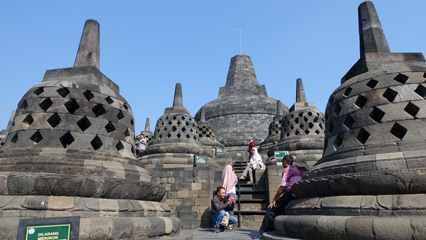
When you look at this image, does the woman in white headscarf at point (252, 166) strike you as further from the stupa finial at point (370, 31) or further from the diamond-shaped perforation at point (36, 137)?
the diamond-shaped perforation at point (36, 137)

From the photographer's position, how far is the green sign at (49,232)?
2199 millimetres

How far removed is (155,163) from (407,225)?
1094 cm

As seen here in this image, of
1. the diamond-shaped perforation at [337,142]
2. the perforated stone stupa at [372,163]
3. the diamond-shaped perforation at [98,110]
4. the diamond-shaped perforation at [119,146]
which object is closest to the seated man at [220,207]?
the perforated stone stupa at [372,163]

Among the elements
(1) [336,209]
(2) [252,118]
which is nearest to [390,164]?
(1) [336,209]

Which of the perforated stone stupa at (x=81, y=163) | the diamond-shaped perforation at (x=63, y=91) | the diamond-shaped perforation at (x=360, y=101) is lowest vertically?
the perforated stone stupa at (x=81, y=163)

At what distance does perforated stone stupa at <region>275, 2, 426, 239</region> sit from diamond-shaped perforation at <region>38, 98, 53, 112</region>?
3.99 m

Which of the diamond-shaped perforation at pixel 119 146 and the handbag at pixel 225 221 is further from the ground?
the diamond-shaped perforation at pixel 119 146

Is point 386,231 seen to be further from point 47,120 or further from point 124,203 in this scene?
point 47,120

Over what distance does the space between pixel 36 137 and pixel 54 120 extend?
35cm

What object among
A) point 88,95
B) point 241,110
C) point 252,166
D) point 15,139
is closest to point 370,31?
point 88,95

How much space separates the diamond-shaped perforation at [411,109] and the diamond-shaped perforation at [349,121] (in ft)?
2.28

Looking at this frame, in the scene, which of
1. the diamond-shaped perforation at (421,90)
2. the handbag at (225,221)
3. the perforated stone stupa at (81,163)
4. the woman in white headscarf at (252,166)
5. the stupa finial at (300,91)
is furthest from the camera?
the stupa finial at (300,91)

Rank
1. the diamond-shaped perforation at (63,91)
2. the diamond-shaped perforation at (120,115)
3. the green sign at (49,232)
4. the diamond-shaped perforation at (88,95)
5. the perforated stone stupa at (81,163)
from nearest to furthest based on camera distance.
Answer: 1. the green sign at (49,232)
2. the perforated stone stupa at (81,163)
3. the diamond-shaped perforation at (63,91)
4. the diamond-shaped perforation at (88,95)
5. the diamond-shaped perforation at (120,115)

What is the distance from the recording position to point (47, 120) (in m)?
4.50
